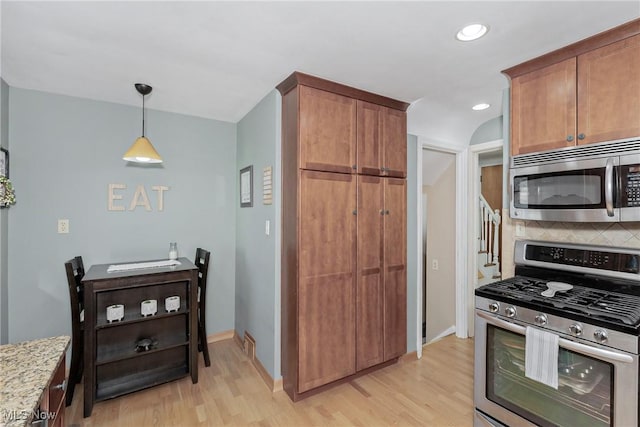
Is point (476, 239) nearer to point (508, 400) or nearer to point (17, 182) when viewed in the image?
point (508, 400)

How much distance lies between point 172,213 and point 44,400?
2226 millimetres

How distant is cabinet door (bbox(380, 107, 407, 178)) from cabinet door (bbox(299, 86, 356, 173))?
0.35 m

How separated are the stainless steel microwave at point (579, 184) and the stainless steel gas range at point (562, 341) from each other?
28 centimetres

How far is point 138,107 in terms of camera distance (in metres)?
2.90

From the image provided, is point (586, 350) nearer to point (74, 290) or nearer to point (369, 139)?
point (369, 139)

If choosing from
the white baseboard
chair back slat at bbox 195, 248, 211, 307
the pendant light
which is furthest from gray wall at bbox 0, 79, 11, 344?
the white baseboard

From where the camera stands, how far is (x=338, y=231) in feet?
7.93

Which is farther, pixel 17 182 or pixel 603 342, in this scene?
pixel 17 182

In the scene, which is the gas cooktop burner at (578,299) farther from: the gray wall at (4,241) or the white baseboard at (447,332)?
the gray wall at (4,241)

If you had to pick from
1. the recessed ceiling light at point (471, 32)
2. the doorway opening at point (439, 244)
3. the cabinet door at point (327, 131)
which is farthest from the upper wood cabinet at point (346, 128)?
the recessed ceiling light at point (471, 32)

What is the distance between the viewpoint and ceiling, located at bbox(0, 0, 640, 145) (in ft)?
4.91

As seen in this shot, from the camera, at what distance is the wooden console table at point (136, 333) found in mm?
2178

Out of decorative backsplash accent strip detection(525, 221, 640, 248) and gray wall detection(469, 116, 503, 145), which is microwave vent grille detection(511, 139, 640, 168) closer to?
decorative backsplash accent strip detection(525, 221, 640, 248)

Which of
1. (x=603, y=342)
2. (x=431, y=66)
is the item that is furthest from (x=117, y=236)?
(x=603, y=342)
